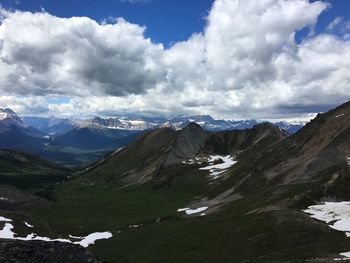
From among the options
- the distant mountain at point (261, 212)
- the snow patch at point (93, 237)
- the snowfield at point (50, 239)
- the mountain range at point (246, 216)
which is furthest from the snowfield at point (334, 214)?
the snowfield at point (50, 239)

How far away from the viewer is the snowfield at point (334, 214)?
75.2 m

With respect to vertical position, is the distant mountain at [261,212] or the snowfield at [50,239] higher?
the distant mountain at [261,212]

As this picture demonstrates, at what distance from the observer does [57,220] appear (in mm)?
165500

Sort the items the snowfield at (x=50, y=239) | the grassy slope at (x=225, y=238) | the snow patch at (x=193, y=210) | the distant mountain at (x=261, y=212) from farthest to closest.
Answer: the snow patch at (x=193, y=210), the snowfield at (x=50, y=239), the distant mountain at (x=261, y=212), the grassy slope at (x=225, y=238)

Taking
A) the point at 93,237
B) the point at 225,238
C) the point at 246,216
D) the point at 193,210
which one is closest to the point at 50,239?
the point at 93,237

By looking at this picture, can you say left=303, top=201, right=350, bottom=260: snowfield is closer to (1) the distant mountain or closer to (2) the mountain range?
(1) the distant mountain

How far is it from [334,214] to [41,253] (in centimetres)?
6545

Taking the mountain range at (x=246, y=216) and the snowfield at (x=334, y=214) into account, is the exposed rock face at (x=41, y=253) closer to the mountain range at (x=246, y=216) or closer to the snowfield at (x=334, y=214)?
the mountain range at (x=246, y=216)

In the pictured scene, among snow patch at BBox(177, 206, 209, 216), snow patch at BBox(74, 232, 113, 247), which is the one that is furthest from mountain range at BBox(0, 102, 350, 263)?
snow patch at BBox(74, 232, 113, 247)

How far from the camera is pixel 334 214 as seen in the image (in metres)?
85.0

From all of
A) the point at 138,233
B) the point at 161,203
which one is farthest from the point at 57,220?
the point at 138,233

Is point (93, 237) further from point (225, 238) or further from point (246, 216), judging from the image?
point (225, 238)

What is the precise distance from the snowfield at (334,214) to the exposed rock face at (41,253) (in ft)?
156

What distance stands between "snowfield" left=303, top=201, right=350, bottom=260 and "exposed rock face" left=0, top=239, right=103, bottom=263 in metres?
47.6
